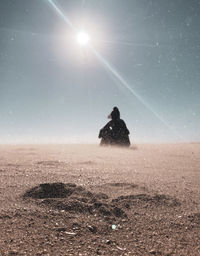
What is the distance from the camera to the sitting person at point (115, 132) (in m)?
16.5

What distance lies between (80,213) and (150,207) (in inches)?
30.7

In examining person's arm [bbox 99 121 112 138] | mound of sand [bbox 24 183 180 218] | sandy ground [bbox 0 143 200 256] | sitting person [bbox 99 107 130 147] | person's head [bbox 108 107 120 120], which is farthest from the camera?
person's head [bbox 108 107 120 120]

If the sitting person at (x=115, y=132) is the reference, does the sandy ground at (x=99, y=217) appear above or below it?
below

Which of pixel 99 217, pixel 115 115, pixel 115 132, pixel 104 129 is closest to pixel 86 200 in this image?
pixel 99 217

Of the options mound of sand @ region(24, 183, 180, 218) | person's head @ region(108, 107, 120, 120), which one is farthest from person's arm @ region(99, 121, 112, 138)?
mound of sand @ region(24, 183, 180, 218)

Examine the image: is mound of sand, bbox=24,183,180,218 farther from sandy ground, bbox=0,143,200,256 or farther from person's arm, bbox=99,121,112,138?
person's arm, bbox=99,121,112,138

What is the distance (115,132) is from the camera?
669 inches

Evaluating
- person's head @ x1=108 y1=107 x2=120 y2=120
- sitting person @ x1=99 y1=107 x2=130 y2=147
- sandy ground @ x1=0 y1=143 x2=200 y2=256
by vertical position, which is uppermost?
person's head @ x1=108 y1=107 x2=120 y2=120

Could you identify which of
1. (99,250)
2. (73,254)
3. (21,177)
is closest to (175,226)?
(99,250)

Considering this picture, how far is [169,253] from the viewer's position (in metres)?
1.61

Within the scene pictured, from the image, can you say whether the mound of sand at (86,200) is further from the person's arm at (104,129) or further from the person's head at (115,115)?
the person's head at (115,115)

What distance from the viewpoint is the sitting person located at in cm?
1645

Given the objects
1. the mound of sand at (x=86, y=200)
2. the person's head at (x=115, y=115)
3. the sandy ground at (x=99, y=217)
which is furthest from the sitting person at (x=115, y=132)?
the mound of sand at (x=86, y=200)

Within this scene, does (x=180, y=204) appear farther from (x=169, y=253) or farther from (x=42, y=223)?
(x=42, y=223)
